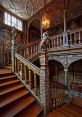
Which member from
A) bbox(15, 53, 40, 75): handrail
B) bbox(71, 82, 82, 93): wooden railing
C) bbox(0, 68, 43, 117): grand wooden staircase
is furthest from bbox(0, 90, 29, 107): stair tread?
bbox(71, 82, 82, 93): wooden railing

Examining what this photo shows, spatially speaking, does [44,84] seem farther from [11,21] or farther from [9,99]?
[11,21]

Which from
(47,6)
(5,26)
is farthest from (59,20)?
(5,26)

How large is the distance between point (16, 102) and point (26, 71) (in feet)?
3.74

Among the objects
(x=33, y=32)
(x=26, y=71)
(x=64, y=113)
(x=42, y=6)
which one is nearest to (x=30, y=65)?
(x=26, y=71)

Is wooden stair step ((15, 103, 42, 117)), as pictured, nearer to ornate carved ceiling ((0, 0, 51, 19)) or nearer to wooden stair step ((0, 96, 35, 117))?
wooden stair step ((0, 96, 35, 117))

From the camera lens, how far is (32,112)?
2.77 m

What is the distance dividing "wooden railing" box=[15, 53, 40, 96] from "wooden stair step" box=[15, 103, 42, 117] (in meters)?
0.43

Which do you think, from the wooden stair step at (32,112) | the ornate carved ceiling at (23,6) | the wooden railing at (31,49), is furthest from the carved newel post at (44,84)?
the ornate carved ceiling at (23,6)

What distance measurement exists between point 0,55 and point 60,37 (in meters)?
3.92

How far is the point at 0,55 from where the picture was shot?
684cm

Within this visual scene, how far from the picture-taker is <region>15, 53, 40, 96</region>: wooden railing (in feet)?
11.1

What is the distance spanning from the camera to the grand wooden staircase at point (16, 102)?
2477 millimetres

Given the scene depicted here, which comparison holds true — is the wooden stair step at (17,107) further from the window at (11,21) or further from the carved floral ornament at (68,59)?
the window at (11,21)

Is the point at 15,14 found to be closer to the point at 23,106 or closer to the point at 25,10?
the point at 25,10
